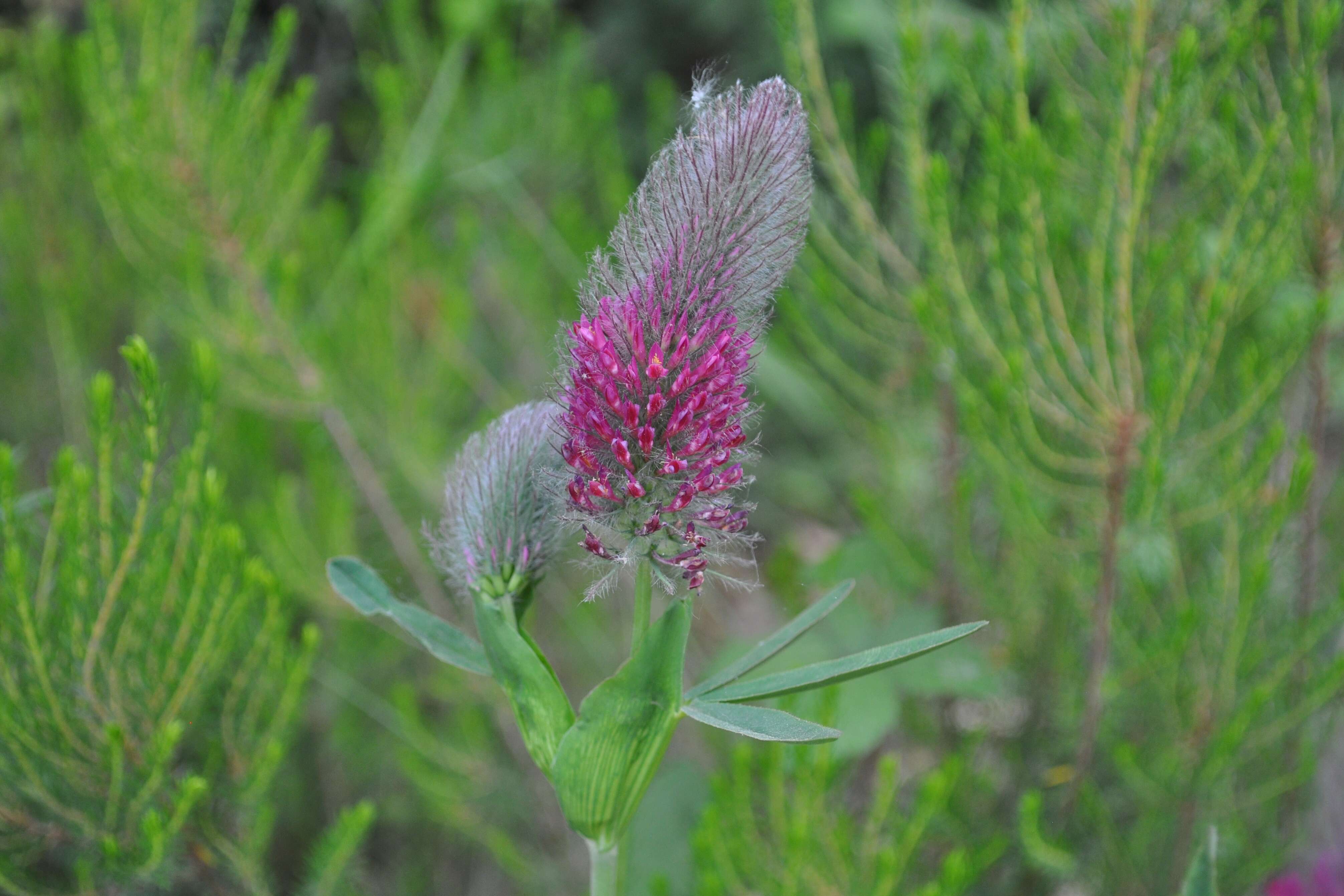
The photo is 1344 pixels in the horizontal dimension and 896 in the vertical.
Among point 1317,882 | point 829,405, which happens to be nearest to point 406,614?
point 829,405

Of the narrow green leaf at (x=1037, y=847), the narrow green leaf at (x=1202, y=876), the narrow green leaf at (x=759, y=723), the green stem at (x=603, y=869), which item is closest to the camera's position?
the narrow green leaf at (x=759, y=723)

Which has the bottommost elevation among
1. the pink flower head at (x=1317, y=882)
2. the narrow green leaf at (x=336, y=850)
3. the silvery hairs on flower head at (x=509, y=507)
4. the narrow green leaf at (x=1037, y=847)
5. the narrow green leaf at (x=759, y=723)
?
the pink flower head at (x=1317, y=882)

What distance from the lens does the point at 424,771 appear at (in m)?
1.64

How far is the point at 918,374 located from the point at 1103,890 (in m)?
0.85

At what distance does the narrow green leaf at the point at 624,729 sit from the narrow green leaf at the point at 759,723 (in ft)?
0.07

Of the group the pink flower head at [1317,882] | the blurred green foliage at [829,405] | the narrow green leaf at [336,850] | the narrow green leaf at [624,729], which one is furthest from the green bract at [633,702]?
the pink flower head at [1317,882]

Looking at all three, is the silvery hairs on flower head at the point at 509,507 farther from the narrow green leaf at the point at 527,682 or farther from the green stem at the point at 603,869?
the green stem at the point at 603,869

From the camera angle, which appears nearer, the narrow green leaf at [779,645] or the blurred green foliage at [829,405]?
the narrow green leaf at [779,645]

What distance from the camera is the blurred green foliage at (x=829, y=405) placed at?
3.66 feet

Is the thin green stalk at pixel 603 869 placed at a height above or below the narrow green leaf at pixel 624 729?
below

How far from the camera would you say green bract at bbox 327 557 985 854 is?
0.62m

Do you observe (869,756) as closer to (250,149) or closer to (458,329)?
(458,329)

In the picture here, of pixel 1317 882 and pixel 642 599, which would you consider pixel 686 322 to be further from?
pixel 1317 882

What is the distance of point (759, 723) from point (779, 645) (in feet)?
0.28
